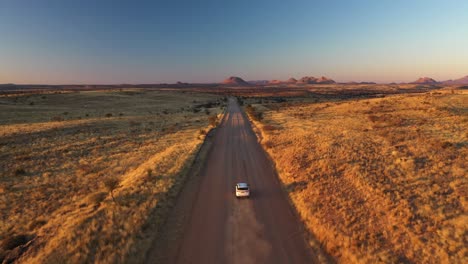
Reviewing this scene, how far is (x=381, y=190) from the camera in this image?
802 inches

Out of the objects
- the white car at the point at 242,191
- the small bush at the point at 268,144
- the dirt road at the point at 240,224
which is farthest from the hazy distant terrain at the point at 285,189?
the white car at the point at 242,191

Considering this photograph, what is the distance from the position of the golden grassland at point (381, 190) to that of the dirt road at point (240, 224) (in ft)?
5.01

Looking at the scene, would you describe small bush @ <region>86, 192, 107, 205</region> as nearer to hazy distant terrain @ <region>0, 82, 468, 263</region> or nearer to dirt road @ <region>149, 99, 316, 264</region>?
hazy distant terrain @ <region>0, 82, 468, 263</region>

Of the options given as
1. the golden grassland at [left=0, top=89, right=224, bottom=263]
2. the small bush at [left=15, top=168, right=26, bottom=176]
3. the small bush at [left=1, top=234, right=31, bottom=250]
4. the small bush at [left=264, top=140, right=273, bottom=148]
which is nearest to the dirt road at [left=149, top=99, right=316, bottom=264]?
the golden grassland at [left=0, top=89, right=224, bottom=263]

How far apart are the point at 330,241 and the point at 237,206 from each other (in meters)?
6.86

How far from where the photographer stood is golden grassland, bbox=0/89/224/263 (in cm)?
1427

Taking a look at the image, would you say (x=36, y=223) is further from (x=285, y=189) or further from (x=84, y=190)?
(x=285, y=189)

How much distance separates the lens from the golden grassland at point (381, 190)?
554 inches

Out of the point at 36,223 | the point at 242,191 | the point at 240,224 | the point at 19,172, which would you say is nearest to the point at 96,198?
the point at 36,223

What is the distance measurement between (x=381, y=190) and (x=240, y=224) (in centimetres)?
1221

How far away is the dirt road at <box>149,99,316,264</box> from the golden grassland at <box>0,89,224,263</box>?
2377 millimetres

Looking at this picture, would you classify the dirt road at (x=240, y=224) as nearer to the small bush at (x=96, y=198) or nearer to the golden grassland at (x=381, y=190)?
the golden grassland at (x=381, y=190)

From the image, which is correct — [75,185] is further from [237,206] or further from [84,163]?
[237,206]

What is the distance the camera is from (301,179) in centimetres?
2352
